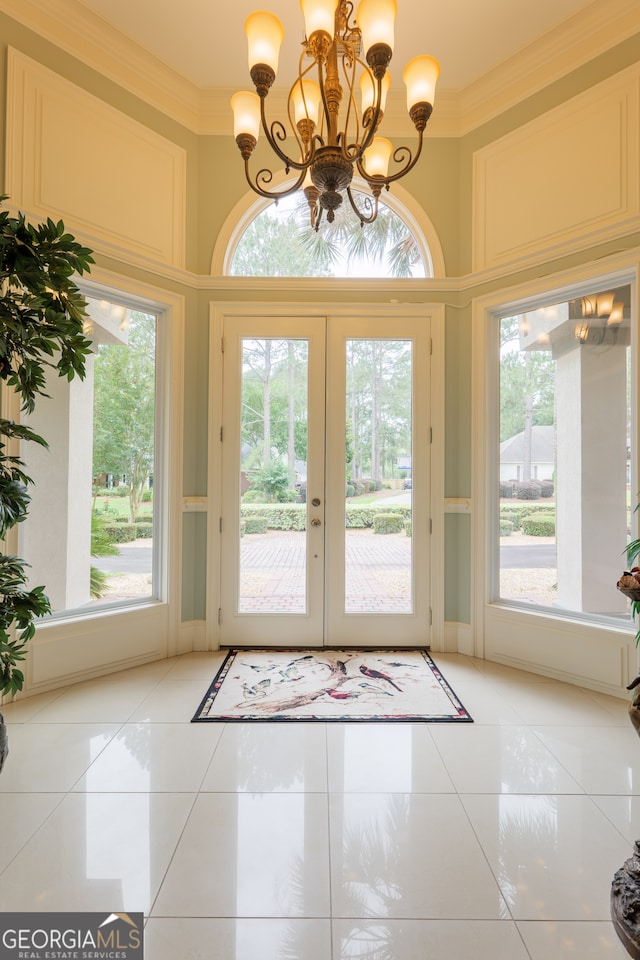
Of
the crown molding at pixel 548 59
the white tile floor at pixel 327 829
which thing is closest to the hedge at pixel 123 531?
the white tile floor at pixel 327 829

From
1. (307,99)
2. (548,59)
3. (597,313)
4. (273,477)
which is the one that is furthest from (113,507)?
(548,59)

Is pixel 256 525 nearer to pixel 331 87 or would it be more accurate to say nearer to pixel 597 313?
pixel 331 87

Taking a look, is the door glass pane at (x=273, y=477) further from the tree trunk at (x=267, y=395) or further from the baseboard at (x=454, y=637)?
the baseboard at (x=454, y=637)

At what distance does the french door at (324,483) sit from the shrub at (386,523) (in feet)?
0.04

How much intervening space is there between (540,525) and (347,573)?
1413 millimetres

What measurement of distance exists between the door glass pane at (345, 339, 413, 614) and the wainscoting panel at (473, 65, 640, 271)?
39.9 inches

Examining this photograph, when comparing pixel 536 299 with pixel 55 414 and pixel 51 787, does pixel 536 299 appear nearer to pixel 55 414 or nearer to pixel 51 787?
pixel 55 414

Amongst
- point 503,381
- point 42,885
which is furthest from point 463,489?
point 42,885

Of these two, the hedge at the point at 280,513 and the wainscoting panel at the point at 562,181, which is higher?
the wainscoting panel at the point at 562,181

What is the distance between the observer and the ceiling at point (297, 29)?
9.38ft

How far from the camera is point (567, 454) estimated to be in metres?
3.18

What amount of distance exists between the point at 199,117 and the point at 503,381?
300 cm

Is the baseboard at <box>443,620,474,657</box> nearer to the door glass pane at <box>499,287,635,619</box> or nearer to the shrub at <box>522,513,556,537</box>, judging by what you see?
the door glass pane at <box>499,287,635,619</box>

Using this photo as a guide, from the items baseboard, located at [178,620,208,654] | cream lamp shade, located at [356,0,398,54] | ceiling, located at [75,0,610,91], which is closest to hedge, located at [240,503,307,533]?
baseboard, located at [178,620,208,654]
